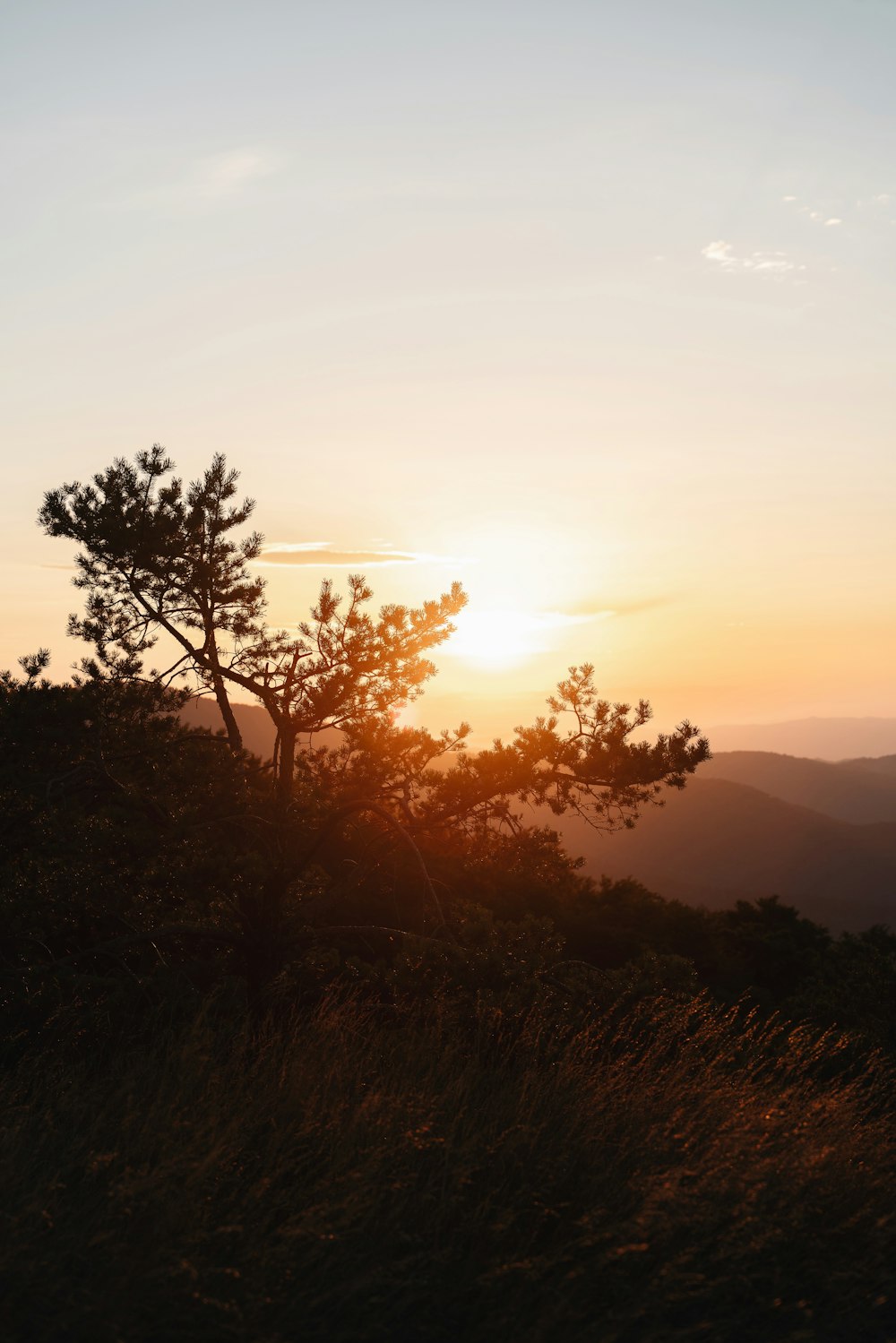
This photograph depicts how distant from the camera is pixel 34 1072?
6426 mm

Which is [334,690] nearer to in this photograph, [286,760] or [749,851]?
[286,760]

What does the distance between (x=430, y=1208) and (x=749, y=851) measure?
167 metres

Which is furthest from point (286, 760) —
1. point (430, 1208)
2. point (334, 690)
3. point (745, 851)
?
point (745, 851)

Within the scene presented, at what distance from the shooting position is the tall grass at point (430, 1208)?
3986 millimetres

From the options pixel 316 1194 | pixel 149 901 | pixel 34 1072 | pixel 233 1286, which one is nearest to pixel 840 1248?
pixel 316 1194

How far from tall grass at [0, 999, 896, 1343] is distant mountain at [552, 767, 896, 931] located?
11122 cm

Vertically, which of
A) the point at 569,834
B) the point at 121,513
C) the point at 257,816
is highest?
the point at 121,513

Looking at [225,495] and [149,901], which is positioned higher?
→ [225,495]

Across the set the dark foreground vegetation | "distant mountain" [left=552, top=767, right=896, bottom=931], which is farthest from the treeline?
"distant mountain" [left=552, top=767, right=896, bottom=931]

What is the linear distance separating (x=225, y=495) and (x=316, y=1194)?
35.5 feet

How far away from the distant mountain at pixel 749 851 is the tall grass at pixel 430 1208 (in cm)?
11122

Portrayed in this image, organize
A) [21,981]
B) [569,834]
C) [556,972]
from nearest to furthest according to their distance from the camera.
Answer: [21,981] → [556,972] → [569,834]

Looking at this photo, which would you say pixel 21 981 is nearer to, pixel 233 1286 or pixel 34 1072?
pixel 34 1072

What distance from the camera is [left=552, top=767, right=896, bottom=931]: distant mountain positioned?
13300cm
